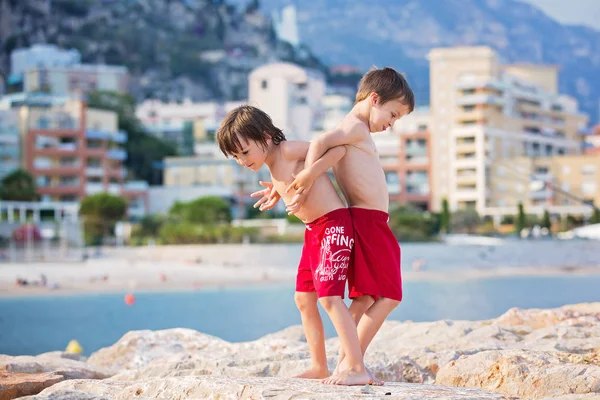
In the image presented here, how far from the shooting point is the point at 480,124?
69.2 meters

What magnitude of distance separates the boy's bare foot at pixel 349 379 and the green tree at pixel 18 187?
53.2 metres

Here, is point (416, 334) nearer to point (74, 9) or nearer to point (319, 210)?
point (319, 210)

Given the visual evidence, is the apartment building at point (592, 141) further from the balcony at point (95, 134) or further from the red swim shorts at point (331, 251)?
the red swim shorts at point (331, 251)

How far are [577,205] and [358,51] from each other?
122483mm

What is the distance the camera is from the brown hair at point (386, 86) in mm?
5211

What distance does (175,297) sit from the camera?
3225 centimetres

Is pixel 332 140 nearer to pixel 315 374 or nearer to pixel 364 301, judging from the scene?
pixel 364 301

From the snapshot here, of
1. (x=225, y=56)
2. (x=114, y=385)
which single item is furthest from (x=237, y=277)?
(x=225, y=56)

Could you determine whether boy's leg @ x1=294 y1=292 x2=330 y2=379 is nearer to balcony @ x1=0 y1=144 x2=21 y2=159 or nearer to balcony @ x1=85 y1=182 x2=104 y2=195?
balcony @ x1=85 y1=182 x2=104 y2=195

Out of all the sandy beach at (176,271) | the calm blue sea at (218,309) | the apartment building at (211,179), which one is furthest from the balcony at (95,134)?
the calm blue sea at (218,309)

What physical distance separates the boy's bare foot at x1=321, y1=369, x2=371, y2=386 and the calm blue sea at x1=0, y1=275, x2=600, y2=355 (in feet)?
39.0

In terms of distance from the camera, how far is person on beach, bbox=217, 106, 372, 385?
500 cm

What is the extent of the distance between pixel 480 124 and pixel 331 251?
214 ft

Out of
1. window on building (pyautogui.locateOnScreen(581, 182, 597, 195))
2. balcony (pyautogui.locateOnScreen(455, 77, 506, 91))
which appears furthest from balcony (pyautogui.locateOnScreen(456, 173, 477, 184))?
window on building (pyautogui.locateOnScreen(581, 182, 597, 195))
